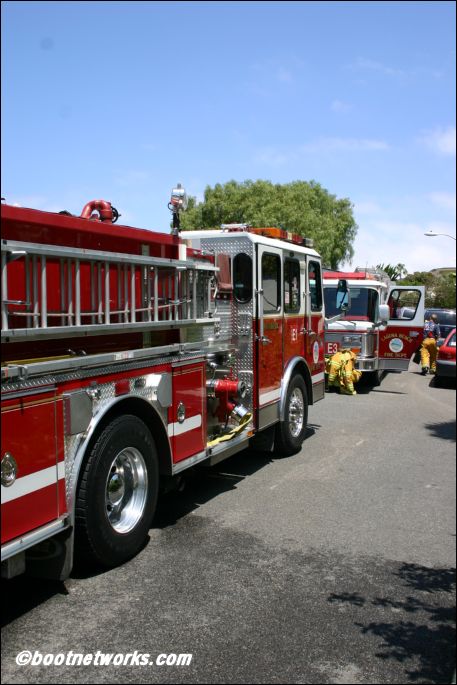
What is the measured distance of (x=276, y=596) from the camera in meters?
3.61

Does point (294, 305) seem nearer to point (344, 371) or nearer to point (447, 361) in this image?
point (344, 371)

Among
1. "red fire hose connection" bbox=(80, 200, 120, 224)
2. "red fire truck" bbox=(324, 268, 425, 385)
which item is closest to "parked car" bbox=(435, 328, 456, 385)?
"red fire hose connection" bbox=(80, 200, 120, 224)

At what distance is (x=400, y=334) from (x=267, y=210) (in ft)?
70.4

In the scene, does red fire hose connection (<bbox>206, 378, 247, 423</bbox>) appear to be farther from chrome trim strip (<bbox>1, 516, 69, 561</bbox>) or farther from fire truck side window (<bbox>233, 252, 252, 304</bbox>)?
chrome trim strip (<bbox>1, 516, 69, 561</bbox>)

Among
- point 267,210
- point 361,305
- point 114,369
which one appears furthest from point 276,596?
point 267,210

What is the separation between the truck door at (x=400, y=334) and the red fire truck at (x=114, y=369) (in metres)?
7.35

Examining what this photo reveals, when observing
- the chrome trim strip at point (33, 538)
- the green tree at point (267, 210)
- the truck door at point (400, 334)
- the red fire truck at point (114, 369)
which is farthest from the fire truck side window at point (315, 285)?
the green tree at point (267, 210)

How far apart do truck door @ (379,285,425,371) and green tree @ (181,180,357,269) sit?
791 inches

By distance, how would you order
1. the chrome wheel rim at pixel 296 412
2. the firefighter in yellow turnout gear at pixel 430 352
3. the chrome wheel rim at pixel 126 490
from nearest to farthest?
the firefighter in yellow turnout gear at pixel 430 352 < the chrome wheel rim at pixel 126 490 < the chrome wheel rim at pixel 296 412

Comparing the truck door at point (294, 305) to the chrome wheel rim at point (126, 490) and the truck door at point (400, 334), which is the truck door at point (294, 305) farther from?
the truck door at point (400, 334)

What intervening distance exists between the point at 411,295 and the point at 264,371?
7.48 m

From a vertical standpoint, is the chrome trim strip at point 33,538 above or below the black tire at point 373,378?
above

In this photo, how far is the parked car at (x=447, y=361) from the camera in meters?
1.14

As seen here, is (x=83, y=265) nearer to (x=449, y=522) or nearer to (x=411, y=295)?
(x=449, y=522)
